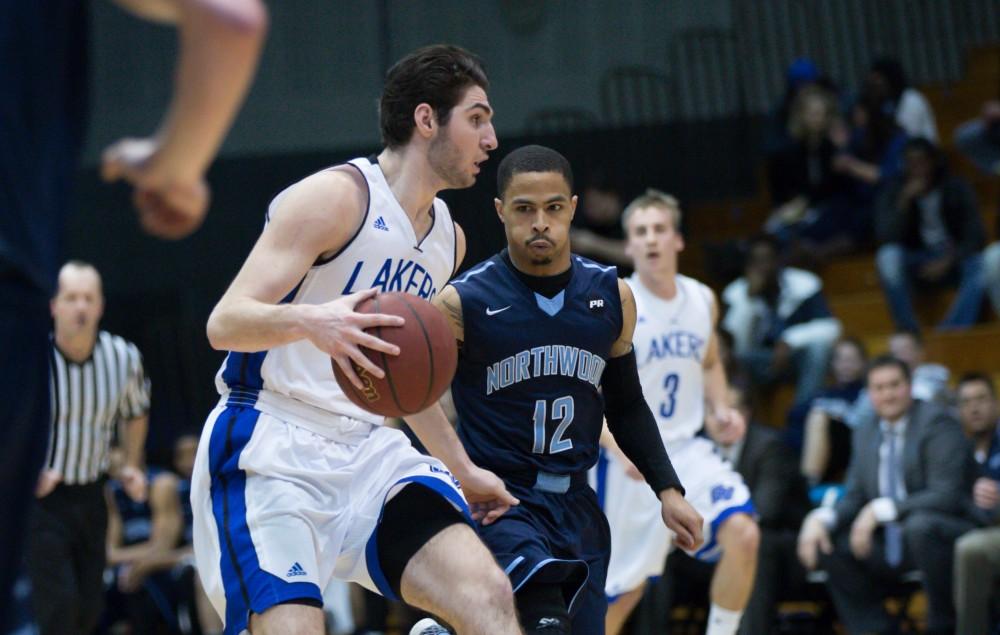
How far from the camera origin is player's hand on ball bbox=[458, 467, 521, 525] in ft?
15.1

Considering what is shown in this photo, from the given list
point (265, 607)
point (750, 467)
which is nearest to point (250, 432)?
point (265, 607)

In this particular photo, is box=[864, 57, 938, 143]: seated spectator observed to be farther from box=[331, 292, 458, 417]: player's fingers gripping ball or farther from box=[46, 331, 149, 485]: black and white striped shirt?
box=[331, 292, 458, 417]: player's fingers gripping ball

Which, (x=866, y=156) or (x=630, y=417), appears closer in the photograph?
(x=630, y=417)

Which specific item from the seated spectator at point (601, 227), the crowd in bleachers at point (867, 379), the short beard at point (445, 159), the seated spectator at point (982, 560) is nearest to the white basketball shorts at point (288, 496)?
the short beard at point (445, 159)

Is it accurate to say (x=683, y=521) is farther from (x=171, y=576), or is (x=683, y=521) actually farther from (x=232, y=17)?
(x=171, y=576)

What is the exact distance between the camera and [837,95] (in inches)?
534

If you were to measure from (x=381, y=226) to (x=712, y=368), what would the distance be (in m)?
3.38

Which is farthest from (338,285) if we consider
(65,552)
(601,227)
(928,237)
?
(601,227)

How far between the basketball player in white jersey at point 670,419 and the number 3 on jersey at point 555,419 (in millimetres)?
2250

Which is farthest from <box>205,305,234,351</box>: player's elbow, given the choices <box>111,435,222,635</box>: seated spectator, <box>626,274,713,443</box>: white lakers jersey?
<box>111,435,222,635</box>: seated spectator

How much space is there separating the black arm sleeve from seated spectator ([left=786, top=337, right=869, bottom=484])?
4.84 m

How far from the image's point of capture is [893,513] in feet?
27.2

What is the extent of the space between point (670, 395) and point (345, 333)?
398cm

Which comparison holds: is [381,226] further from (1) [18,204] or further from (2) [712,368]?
(2) [712,368]
